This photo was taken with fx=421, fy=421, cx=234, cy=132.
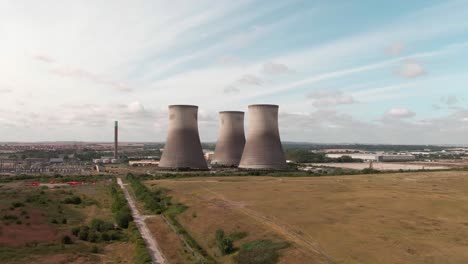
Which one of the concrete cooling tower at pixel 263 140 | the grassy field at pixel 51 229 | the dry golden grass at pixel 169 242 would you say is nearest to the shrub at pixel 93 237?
the grassy field at pixel 51 229

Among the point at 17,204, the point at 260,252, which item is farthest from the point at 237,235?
the point at 17,204

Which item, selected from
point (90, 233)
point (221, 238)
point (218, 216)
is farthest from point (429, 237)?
point (90, 233)

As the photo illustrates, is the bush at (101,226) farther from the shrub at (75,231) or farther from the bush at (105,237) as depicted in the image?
the bush at (105,237)

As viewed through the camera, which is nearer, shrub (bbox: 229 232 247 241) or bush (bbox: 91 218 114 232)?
shrub (bbox: 229 232 247 241)

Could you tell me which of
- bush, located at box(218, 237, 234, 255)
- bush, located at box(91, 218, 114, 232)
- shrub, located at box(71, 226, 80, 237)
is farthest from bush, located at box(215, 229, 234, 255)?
shrub, located at box(71, 226, 80, 237)

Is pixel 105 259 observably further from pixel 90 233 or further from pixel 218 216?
pixel 218 216

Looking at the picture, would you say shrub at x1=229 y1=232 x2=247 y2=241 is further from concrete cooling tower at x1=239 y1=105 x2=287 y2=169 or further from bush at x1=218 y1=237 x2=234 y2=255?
concrete cooling tower at x1=239 y1=105 x2=287 y2=169

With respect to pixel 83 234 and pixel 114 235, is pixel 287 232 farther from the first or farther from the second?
pixel 83 234
